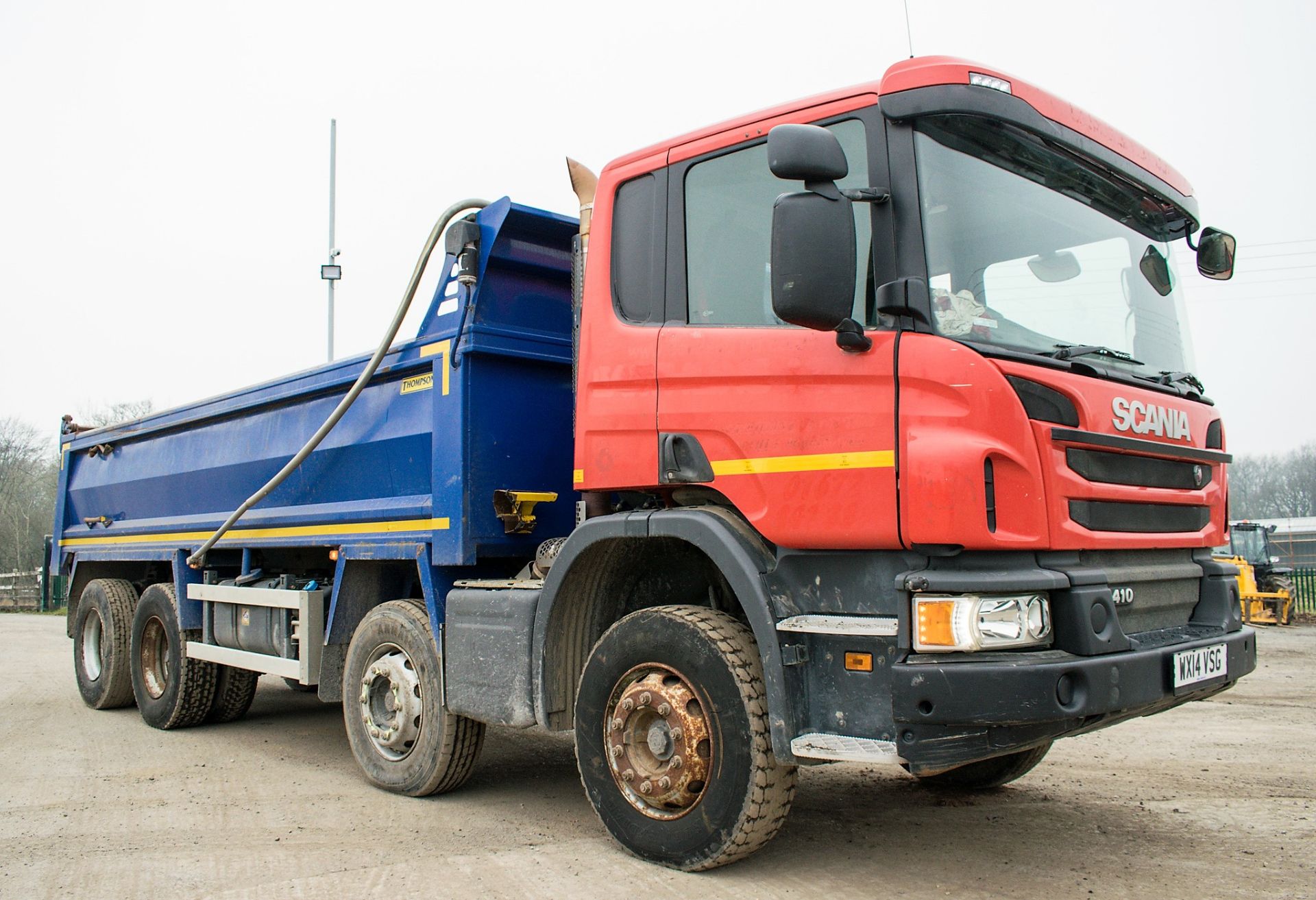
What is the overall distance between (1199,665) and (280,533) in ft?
17.4

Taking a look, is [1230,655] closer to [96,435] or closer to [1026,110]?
[1026,110]

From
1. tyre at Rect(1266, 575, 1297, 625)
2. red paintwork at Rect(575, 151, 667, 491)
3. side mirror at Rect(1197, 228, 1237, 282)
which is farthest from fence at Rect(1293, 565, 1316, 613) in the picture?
red paintwork at Rect(575, 151, 667, 491)

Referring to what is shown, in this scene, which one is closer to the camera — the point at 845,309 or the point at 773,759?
the point at 845,309

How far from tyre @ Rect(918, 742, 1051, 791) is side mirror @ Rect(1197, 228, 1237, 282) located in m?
2.43

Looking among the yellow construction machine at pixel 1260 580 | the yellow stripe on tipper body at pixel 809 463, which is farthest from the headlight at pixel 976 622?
the yellow construction machine at pixel 1260 580

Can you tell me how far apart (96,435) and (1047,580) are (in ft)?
29.4

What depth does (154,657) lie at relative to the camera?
8438 millimetres

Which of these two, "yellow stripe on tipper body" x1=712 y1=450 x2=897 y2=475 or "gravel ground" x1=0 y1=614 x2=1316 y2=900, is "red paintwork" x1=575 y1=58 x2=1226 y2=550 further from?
"gravel ground" x1=0 y1=614 x2=1316 y2=900

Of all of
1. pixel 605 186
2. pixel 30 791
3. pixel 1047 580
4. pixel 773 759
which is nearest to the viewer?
pixel 1047 580

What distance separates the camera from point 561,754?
265 inches

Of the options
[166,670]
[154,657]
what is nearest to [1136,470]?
[166,670]

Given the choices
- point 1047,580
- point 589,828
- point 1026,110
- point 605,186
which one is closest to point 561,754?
point 589,828

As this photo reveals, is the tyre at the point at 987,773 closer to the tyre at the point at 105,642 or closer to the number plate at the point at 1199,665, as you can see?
the number plate at the point at 1199,665

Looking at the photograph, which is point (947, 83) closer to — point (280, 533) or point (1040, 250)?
point (1040, 250)
